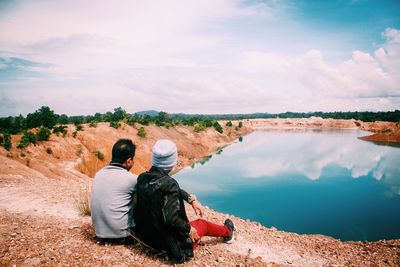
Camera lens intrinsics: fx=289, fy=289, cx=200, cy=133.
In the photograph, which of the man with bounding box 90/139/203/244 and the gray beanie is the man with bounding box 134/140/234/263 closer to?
the gray beanie

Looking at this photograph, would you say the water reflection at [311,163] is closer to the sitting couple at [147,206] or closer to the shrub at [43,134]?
the shrub at [43,134]

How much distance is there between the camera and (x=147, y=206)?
4.30m

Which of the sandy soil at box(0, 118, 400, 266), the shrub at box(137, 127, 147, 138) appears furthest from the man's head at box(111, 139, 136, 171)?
the shrub at box(137, 127, 147, 138)

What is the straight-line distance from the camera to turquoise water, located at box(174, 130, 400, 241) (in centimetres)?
1798

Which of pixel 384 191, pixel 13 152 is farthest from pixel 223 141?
pixel 13 152

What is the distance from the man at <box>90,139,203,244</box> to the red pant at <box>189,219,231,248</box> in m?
0.36

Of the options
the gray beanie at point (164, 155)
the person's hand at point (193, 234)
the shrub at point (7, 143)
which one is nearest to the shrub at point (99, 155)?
the shrub at point (7, 143)

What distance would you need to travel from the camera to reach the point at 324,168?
121ft

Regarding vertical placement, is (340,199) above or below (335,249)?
below

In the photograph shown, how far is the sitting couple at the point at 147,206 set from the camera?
419 centimetres

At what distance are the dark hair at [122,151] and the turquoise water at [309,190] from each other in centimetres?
1448

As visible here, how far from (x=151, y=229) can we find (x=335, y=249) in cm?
585

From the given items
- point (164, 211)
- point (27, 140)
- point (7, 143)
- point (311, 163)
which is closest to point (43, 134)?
point (27, 140)

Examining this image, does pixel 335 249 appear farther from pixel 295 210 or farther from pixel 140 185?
pixel 295 210
